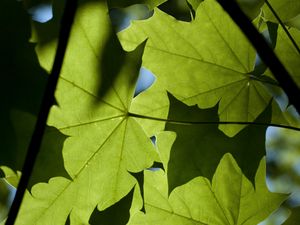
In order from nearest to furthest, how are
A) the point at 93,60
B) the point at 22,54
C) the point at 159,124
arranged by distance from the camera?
the point at 22,54, the point at 93,60, the point at 159,124

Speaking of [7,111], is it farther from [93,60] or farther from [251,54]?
[251,54]

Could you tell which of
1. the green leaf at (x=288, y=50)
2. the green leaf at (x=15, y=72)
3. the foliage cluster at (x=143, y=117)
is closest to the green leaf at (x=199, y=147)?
the foliage cluster at (x=143, y=117)

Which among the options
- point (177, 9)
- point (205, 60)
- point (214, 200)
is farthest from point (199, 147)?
point (177, 9)

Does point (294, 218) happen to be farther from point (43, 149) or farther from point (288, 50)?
point (43, 149)

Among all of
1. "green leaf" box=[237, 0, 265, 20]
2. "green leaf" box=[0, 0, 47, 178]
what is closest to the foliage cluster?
"green leaf" box=[0, 0, 47, 178]

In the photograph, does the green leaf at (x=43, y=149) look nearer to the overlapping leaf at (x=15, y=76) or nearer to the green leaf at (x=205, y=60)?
the overlapping leaf at (x=15, y=76)

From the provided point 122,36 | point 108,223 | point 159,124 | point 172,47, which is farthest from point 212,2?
point 108,223

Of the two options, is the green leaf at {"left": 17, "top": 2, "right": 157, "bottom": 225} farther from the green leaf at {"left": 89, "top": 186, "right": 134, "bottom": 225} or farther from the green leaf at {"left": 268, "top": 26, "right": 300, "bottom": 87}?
the green leaf at {"left": 268, "top": 26, "right": 300, "bottom": 87}
